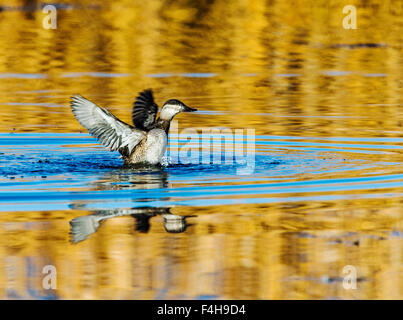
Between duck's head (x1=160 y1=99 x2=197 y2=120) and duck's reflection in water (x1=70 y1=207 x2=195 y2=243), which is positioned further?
duck's head (x1=160 y1=99 x2=197 y2=120)

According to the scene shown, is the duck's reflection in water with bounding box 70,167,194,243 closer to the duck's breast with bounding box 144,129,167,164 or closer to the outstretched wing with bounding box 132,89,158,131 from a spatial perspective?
the duck's breast with bounding box 144,129,167,164

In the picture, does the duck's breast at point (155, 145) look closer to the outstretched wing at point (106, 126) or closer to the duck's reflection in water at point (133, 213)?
the outstretched wing at point (106, 126)

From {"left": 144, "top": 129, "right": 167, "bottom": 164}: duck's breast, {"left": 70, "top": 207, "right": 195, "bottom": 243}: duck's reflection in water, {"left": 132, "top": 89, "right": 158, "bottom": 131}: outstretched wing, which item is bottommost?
{"left": 70, "top": 207, "right": 195, "bottom": 243}: duck's reflection in water

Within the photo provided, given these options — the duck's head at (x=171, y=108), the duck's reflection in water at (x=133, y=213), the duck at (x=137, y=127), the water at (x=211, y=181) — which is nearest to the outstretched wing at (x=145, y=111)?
the duck at (x=137, y=127)

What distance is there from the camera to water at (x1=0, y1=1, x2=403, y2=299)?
6.24 metres

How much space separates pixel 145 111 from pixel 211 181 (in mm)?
1283

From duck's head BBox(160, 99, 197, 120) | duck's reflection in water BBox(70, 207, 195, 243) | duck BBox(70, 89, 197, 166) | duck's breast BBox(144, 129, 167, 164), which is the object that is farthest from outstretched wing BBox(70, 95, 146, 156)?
duck's reflection in water BBox(70, 207, 195, 243)

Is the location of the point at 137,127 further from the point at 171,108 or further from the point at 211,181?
the point at 211,181

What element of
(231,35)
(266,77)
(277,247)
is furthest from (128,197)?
(231,35)

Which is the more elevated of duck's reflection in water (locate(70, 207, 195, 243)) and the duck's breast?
the duck's breast

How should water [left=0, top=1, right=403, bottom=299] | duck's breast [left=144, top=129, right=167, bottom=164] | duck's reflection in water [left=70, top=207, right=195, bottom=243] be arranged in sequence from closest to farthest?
water [left=0, top=1, right=403, bottom=299] < duck's reflection in water [left=70, top=207, right=195, bottom=243] < duck's breast [left=144, top=129, right=167, bottom=164]

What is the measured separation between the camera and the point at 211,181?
9.52 meters
